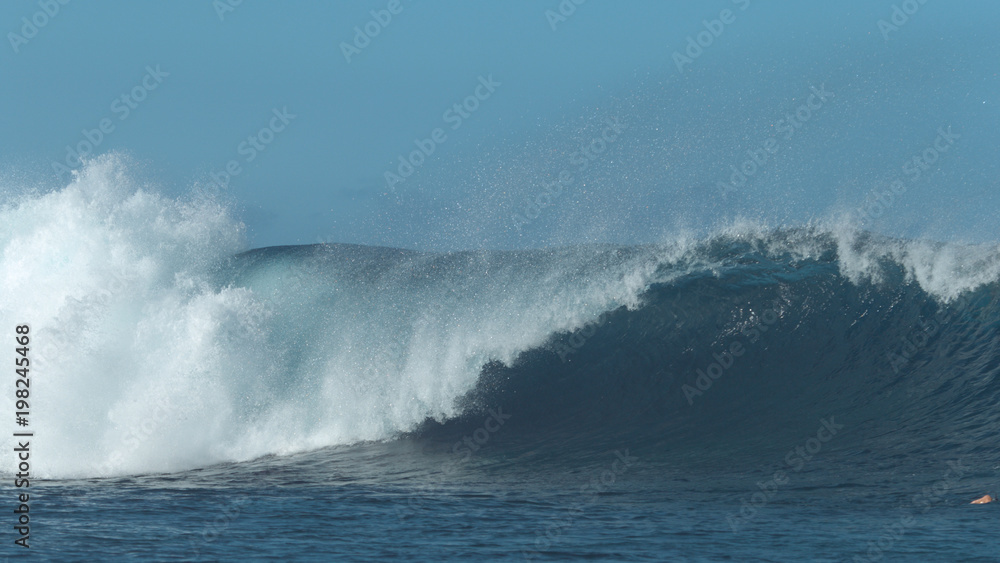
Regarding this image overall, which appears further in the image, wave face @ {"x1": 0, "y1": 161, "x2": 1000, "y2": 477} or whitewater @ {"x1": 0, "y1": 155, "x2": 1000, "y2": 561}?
wave face @ {"x1": 0, "y1": 161, "x2": 1000, "y2": 477}

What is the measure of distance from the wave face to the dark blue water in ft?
0.18

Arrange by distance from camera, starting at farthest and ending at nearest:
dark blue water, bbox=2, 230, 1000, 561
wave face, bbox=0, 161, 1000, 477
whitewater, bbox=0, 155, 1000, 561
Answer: wave face, bbox=0, 161, 1000, 477, whitewater, bbox=0, 155, 1000, 561, dark blue water, bbox=2, 230, 1000, 561

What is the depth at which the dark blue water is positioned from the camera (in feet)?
20.9

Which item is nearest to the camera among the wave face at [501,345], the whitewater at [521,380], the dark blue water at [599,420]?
the dark blue water at [599,420]

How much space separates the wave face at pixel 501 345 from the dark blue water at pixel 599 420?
0.18 ft

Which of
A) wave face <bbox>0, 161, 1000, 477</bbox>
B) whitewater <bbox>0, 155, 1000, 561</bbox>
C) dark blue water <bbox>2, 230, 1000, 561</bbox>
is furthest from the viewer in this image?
wave face <bbox>0, 161, 1000, 477</bbox>

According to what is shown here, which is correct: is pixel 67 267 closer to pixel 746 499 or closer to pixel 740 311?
pixel 746 499

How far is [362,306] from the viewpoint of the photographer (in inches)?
561

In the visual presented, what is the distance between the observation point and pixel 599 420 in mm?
11562

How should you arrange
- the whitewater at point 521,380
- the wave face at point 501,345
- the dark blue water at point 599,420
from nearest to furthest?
1. the dark blue water at point 599,420
2. the whitewater at point 521,380
3. the wave face at point 501,345

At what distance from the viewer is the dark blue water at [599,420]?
6383 mm

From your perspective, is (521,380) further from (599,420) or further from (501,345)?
(599,420)

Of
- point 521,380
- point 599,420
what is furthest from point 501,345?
point 599,420

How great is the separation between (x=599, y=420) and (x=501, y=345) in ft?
7.40
